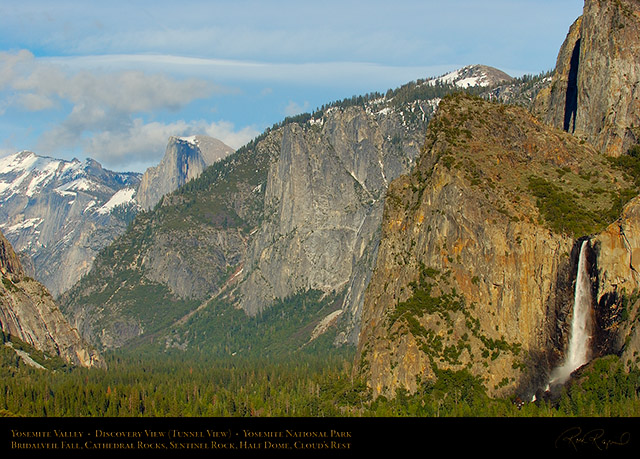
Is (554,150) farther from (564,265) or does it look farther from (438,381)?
(438,381)

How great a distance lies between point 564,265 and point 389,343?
33.7 m

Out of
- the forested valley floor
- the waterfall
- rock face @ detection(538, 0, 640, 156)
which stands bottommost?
the forested valley floor

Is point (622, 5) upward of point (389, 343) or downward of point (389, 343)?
upward

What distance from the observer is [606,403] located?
134m

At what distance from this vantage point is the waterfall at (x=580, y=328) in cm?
15388

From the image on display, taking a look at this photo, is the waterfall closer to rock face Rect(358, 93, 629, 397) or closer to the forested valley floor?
rock face Rect(358, 93, 629, 397)

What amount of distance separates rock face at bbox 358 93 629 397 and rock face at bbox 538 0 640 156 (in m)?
7.51

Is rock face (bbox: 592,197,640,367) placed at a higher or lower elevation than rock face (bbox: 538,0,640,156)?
lower

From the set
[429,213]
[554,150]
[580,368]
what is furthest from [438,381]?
[554,150]

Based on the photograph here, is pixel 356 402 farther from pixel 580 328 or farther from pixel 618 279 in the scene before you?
pixel 618 279

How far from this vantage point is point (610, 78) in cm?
18300

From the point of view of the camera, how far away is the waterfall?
153875 millimetres

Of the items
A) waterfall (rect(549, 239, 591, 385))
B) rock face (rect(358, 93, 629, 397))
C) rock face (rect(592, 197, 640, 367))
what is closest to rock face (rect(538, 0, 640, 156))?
rock face (rect(358, 93, 629, 397))

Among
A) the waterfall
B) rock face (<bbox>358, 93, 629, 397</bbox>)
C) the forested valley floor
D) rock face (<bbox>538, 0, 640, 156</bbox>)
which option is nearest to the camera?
the forested valley floor
